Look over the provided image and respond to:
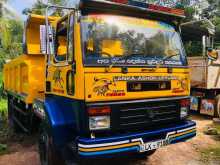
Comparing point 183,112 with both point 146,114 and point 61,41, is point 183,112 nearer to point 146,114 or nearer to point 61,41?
point 146,114

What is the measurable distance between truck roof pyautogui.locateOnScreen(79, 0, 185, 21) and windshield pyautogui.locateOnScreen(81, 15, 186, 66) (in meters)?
0.08

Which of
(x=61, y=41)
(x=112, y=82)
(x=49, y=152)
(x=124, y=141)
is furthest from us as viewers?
(x=61, y=41)

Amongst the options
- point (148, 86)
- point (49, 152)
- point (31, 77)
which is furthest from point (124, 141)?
point (31, 77)

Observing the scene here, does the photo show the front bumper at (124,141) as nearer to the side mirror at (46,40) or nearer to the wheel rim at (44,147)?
the wheel rim at (44,147)

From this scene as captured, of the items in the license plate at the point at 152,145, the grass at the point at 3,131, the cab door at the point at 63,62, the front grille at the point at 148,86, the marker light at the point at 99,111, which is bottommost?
the grass at the point at 3,131

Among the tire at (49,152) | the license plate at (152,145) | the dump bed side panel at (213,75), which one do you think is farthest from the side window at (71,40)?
the dump bed side panel at (213,75)

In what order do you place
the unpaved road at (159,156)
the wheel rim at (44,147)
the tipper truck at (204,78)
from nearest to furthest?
the wheel rim at (44,147) < the unpaved road at (159,156) < the tipper truck at (204,78)

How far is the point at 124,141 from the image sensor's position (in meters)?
4.25

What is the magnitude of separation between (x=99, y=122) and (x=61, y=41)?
1.54 meters

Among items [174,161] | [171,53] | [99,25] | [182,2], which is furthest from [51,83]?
[182,2]

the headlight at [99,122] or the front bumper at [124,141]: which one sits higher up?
the headlight at [99,122]

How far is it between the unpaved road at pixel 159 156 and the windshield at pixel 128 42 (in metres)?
1.96

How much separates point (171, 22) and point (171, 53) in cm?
57

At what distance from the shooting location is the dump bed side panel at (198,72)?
10028 mm
